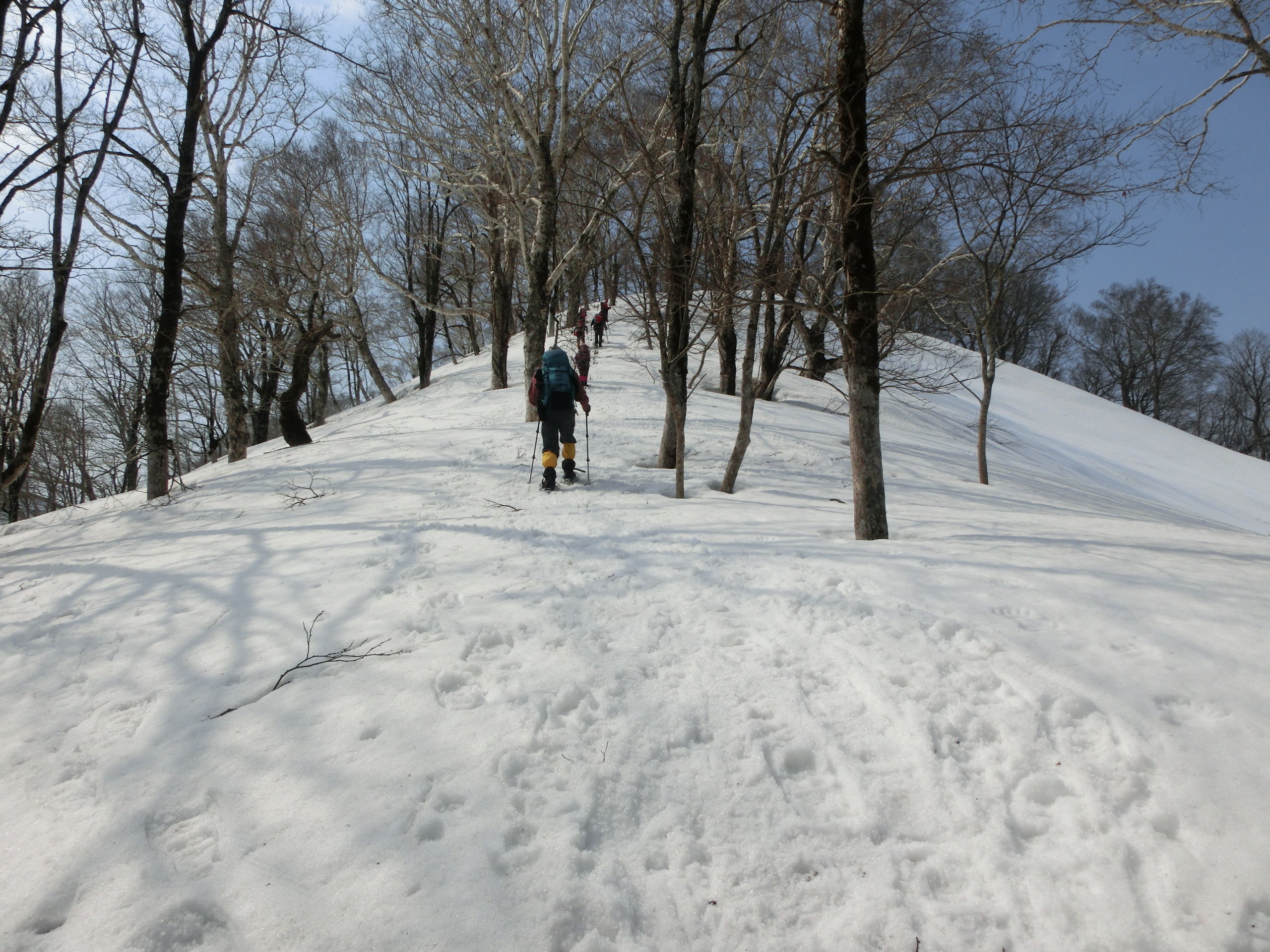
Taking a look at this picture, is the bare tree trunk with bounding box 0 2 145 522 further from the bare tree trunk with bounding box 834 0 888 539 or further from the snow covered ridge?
the bare tree trunk with bounding box 834 0 888 539

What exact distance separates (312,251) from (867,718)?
20.9 meters

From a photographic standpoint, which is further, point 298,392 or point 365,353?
point 365,353

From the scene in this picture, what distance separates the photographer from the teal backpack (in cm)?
702

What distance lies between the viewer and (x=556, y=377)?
7066mm

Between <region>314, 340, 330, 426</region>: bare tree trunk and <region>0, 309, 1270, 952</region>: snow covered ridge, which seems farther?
<region>314, 340, 330, 426</region>: bare tree trunk

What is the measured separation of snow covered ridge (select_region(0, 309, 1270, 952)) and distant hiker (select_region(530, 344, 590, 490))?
2.03 meters

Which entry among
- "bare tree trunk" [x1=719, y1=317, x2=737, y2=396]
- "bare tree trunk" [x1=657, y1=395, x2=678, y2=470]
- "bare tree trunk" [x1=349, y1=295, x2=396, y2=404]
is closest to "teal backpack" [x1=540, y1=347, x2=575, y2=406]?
"bare tree trunk" [x1=657, y1=395, x2=678, y2=470]

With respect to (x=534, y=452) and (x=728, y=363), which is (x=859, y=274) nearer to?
(x=534, y=452)

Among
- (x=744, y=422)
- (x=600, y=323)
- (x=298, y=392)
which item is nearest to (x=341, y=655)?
(x=744, y=422)

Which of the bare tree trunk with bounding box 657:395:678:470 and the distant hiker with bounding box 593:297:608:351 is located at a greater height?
the distant hiker with bounding box 593:297:608:351

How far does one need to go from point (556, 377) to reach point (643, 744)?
17.0 feet

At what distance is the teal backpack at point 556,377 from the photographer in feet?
23.0

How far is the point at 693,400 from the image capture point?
44.2ft

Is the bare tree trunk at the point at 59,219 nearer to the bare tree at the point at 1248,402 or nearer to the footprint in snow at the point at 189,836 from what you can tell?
the footprint in snow at the point at 189,836
